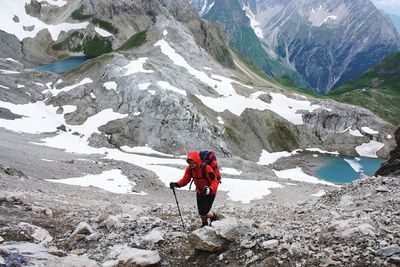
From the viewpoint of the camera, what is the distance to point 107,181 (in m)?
46.5

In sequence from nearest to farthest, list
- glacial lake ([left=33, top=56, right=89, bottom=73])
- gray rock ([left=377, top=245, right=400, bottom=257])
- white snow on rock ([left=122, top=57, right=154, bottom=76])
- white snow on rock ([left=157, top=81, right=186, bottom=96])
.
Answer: gray rock ([left=377, top=245, right=400, bottom=257]), white snow on rock ([left=157, top=81, right=186, bottom=96]), white snow on rock ([left=122, top=57, right=154, bottom=76]), glacial lake ([left=33, top=56, right=89, bottom=73])

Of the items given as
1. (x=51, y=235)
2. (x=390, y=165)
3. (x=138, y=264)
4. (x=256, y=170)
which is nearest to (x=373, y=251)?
(x=138, y=264)

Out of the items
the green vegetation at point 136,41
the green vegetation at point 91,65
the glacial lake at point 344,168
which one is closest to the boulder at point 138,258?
the glacial lake at point 344,168

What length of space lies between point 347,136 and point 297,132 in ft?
61.4

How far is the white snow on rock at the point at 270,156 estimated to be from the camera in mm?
99938

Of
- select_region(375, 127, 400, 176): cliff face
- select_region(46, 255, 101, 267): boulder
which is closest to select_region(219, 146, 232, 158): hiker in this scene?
select_region(375, 127, 400, 176): cliff face

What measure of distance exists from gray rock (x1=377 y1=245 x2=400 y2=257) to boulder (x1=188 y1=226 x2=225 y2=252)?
425 cm

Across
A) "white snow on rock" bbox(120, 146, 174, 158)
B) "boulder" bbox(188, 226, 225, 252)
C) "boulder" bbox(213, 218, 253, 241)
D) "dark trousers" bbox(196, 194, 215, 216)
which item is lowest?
"white snow on rock" bbox(120, 146, 174, 158)

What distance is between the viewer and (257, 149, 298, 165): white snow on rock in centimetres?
9994

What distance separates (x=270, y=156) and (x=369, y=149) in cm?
3882

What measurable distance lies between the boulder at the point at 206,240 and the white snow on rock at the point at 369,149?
396 feet

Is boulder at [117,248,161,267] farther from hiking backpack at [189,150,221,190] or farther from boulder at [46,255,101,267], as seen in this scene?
hiking backpack at [189,150,221,190]

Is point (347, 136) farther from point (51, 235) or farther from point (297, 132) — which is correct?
point (51, 235)

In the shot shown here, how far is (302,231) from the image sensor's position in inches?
484
